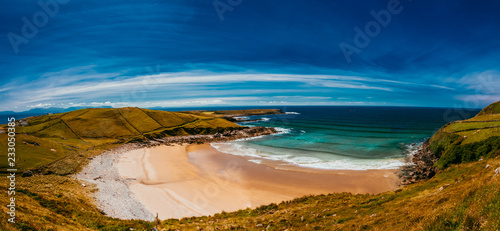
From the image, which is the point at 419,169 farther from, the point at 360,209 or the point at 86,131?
the point at 86,131

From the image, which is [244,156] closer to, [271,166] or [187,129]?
[271,166]

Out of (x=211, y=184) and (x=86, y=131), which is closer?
(x=211, y=184)

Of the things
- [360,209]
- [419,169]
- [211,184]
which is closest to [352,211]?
[360,209]

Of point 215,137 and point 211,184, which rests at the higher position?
point 215,137

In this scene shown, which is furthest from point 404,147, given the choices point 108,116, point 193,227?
point 108,116

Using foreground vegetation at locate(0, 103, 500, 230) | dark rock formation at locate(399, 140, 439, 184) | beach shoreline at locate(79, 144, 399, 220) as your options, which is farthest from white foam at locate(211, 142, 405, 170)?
foreground vegetation at locate(0, 103, 500, 230)

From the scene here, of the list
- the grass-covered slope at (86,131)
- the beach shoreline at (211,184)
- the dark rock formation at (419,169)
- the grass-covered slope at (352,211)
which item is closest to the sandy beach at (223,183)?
the beach shoreline at (211,184)
